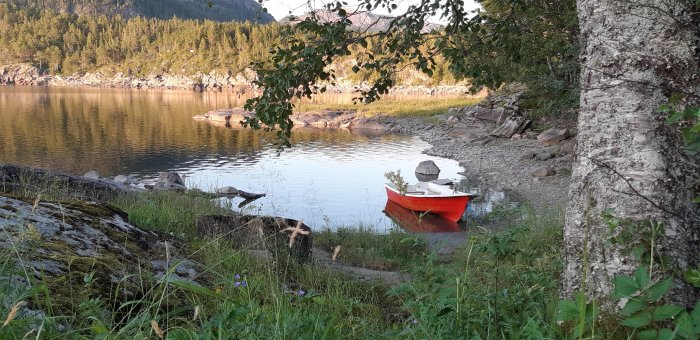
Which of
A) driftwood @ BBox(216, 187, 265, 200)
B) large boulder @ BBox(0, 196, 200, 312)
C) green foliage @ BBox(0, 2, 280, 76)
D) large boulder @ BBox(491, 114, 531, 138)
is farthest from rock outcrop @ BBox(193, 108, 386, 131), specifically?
green foliage @ BBox(0, 2, 280, 76)

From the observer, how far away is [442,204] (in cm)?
1786

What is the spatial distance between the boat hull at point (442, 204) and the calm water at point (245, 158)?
107 cm

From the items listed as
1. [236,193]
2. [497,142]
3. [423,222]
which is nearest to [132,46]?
[497,142]

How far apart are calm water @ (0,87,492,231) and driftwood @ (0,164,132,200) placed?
198 inches

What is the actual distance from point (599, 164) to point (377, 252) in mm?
8046

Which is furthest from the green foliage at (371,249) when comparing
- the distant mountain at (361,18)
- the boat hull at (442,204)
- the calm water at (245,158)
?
the boat hull at (442,204)

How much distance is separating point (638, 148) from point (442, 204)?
1523 centimetres

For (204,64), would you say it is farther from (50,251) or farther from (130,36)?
(50,251)

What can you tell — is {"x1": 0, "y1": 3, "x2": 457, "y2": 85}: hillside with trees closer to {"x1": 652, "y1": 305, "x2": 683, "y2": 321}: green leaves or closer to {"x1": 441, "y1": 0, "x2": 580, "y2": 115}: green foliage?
{"x1": 441, "y1": 0, "x2": 580, "y2": 115}: green foliage

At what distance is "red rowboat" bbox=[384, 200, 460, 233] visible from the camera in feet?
56.9

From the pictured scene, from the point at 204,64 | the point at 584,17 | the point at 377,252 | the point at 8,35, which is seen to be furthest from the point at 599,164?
the point at 8,35

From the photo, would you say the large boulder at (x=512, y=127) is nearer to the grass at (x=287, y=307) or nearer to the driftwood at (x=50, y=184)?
the driftwood at (x=50, y=184)

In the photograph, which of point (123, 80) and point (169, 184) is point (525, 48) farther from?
point (123, 80)

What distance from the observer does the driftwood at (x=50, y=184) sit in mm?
9062
